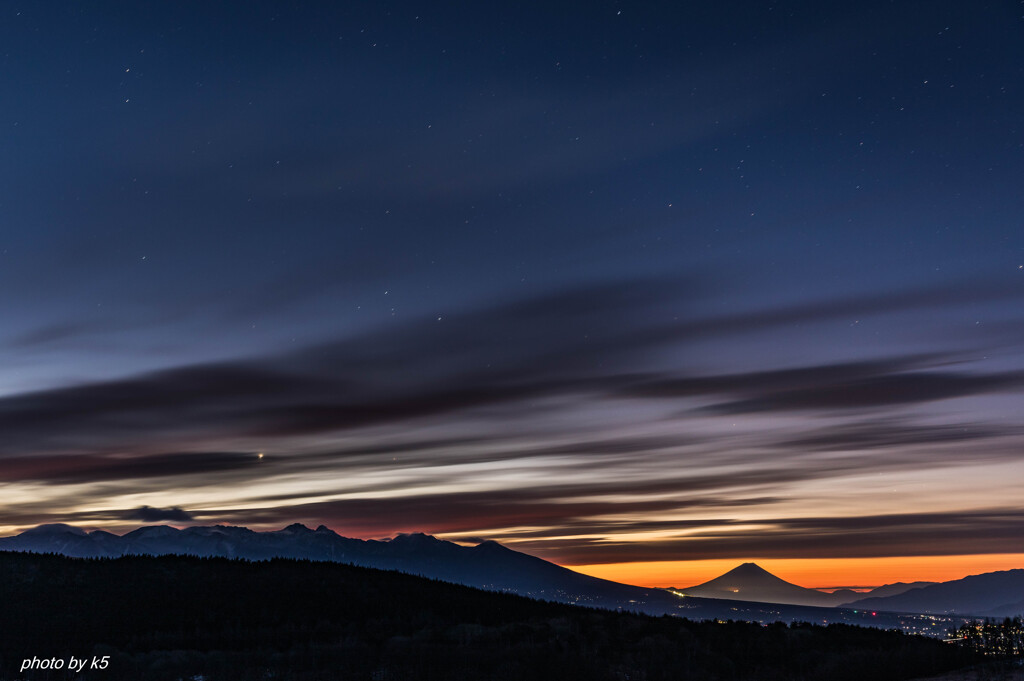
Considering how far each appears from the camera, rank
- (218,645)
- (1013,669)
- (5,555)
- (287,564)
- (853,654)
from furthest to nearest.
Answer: (287,564) < (5,555) < (218,645) < (853,654) < (1013,669)

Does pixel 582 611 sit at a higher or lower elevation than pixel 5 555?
lower

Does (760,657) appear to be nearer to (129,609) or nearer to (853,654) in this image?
(853,654)

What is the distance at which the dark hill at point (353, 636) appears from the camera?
52938 millimetres

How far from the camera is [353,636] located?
6444 cm

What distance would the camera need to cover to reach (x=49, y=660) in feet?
171

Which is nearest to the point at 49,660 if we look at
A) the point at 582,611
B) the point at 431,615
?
the point at 431,615

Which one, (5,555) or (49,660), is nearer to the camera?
(49,660)

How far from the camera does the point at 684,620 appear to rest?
251ft

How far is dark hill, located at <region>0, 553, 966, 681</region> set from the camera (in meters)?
52.9

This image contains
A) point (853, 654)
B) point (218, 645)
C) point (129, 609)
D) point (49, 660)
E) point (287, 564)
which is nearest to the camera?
point (49, 660)

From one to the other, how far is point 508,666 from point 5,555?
65.3 m

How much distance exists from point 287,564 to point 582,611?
43.6m

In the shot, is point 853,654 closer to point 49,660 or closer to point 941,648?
point 941,648

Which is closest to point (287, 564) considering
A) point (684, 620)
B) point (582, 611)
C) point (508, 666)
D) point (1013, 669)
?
point (582, 611)
